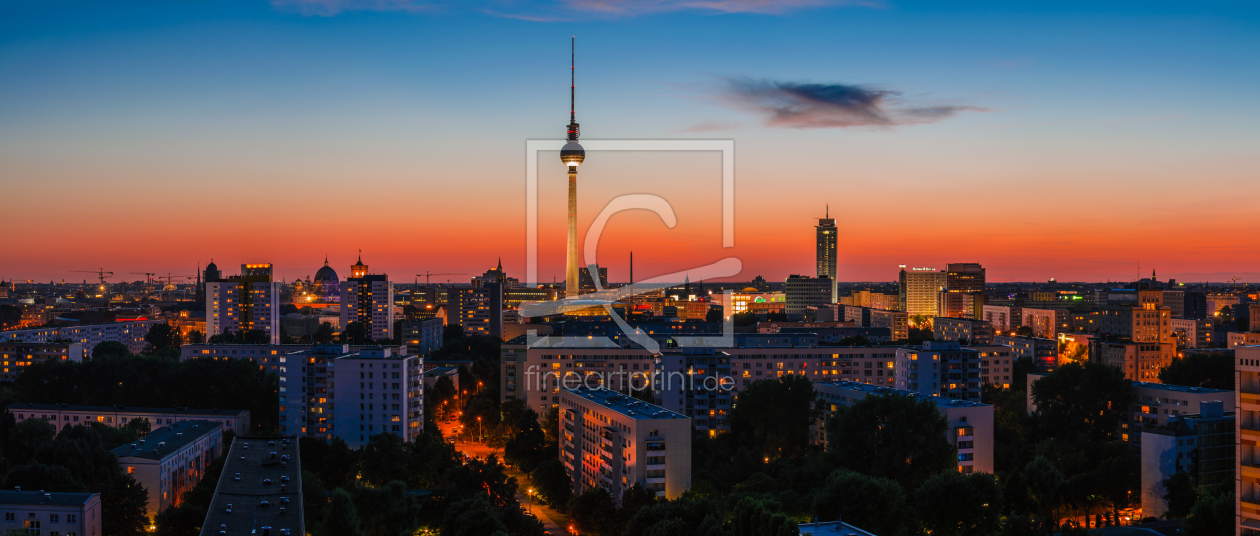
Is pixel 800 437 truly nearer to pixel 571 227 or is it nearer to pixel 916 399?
pixel 916 399

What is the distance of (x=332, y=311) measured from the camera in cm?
11675

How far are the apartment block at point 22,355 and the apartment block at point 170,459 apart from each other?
85.1 ft

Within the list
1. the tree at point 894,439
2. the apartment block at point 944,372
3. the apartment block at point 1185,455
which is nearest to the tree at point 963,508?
the tree at point 894,439

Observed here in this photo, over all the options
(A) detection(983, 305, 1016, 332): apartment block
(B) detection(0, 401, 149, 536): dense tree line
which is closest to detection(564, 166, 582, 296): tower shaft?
(A) detection(983, 305, 1016, 332): apartment block

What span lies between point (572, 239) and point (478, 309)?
44.5 feet

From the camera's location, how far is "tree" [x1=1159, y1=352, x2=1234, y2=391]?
42.6 m

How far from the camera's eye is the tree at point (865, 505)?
77.7 ft

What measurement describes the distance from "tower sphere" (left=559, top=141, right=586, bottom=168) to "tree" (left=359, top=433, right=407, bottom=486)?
183ft

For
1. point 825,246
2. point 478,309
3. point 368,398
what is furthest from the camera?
point 825,246

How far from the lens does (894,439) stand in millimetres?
29594

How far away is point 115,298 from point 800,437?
143881 mm

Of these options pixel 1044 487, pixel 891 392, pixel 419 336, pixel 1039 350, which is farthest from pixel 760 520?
pixel 419 336

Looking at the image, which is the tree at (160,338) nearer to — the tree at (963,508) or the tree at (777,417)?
the tree at (777,417)

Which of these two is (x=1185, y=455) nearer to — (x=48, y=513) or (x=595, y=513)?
(x=595, y=513)
